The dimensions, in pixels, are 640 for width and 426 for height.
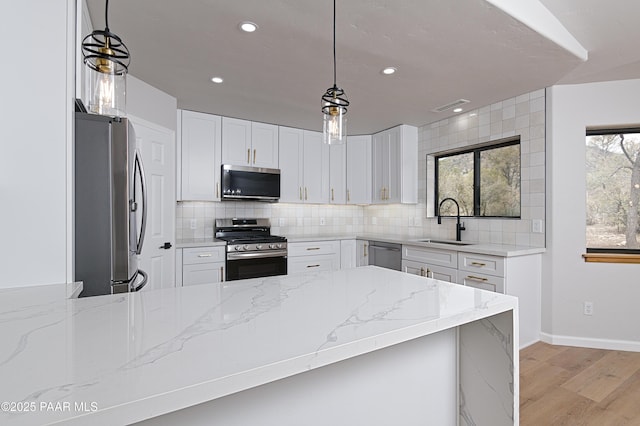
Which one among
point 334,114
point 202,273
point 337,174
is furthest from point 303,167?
point 334,114

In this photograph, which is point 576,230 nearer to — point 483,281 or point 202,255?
point 483,281

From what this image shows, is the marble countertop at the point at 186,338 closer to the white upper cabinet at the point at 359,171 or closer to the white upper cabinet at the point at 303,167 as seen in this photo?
the white upper cabinet at the point at 303,167

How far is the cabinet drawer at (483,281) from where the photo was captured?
274 cm

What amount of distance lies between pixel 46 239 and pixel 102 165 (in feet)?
1.28

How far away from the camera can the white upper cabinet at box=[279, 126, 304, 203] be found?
165 inches

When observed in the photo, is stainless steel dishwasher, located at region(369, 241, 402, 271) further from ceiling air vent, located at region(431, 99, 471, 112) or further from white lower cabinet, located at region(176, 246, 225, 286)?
white lower cabinet, located at region(176, 246, 225, 286)

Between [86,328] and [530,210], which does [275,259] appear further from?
[86,328]

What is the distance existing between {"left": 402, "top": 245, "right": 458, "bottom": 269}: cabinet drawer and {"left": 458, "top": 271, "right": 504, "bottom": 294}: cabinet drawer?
13 cm

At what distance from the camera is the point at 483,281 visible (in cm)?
287

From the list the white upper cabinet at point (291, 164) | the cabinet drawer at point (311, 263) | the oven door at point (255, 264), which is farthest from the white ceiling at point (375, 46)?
the cabinet drawer at point (311, 263)

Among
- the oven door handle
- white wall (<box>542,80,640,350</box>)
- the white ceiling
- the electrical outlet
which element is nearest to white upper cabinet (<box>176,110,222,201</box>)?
the white ceiling

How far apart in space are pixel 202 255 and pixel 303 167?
1738mm

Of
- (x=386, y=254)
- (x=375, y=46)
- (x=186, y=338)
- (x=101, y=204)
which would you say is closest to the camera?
(x=186, y=338)

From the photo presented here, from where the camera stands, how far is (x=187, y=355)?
2.22ft
